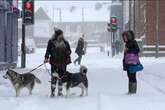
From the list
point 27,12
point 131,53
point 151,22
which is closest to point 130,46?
point 131,53

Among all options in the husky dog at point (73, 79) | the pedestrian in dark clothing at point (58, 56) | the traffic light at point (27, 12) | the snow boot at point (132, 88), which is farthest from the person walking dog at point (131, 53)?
the traffic light at point (27, 12)

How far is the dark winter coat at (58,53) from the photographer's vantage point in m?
16.4

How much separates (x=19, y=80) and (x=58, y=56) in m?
1.24

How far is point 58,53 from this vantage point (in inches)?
646

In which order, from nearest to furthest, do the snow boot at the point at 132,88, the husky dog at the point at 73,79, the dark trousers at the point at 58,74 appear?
the husky dog at the point at 73,79 < the dark trousers at the point at 58,74 < the snow boot at the point at 132,88

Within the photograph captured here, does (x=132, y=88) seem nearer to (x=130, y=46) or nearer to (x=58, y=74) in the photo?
(x=130, y=46)

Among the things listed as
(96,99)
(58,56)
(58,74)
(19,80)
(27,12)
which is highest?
(27,12)

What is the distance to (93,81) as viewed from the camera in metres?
22.6

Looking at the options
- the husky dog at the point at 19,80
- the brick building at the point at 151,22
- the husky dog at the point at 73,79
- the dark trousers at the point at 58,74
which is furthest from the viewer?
the brick building at the point at 151,22

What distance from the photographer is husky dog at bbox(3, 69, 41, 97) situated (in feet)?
54.2

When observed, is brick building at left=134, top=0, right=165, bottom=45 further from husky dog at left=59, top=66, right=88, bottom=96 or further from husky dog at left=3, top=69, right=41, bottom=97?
husky dog at left=59, top=66, right=88, bottom=96

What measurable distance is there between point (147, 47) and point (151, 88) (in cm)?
3194

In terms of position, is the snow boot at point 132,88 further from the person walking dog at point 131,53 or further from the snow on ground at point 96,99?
the person walking dog at point 131,53

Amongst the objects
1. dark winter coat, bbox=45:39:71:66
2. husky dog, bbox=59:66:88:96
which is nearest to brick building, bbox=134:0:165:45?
dark winter coat, bbox=45:39:71:66
